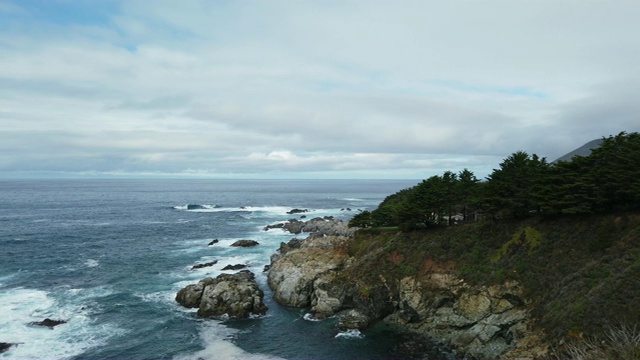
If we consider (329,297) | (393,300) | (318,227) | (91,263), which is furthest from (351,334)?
(318,227)

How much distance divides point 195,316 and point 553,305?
4092cm

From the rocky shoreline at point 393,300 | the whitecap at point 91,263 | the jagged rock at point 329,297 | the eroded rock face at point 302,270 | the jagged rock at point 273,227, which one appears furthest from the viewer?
the jagged rock at point 273,227

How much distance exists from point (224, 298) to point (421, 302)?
83.2ft

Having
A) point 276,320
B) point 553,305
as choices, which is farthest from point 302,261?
point 553,305

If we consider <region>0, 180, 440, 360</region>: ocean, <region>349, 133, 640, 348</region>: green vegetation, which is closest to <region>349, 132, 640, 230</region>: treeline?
<region>349, 133, 640, 348</region>: green vegetation

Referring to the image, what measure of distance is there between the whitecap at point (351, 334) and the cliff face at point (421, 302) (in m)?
0.67

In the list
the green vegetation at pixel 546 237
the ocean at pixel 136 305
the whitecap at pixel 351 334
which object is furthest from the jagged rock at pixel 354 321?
the green vegetation at pixel 546 237

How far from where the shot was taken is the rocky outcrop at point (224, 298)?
170 feet

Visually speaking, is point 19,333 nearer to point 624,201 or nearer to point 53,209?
point 624,201

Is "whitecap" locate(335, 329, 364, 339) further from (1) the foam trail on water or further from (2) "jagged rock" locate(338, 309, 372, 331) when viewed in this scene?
(1) the foam trail on water

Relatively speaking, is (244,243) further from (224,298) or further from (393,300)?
(393,300)

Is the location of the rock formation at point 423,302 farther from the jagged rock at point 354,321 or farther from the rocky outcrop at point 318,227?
the rocky outcrop at point 318,227

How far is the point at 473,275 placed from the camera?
48.2m

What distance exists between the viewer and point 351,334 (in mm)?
45844
